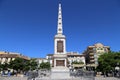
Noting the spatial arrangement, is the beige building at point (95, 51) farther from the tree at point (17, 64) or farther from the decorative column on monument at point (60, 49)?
the decorative column on monument at point (60, 49)

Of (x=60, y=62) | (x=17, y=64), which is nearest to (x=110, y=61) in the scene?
(x=60, y=62)

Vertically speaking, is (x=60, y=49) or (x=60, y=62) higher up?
(x=60, y=49)

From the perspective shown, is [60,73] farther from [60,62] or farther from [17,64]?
[17,64]

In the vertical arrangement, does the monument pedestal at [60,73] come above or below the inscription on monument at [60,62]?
below

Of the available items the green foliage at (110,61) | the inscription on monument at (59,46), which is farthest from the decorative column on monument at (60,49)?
the green foliage at (110,61)

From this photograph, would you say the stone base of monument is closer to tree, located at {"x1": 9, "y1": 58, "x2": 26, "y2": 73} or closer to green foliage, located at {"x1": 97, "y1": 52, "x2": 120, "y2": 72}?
green foliage, located at {"x1": 97, "y1": 52, "x2": 120, "y2": 72}

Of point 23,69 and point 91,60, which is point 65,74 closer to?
point 23,69

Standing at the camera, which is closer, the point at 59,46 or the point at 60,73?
the point at 60,73

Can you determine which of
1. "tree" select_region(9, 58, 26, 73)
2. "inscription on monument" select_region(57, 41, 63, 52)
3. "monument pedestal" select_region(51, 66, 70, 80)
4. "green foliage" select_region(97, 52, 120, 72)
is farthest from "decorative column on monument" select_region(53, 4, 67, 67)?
"tree" select_region(9, 58, 26, 73)

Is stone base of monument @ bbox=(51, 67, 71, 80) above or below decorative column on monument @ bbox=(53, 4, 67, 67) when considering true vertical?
below

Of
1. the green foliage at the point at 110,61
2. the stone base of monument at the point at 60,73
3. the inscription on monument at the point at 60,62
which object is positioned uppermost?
the green foliage at the point at 110,61

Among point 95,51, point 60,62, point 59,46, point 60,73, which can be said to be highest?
point 95,51

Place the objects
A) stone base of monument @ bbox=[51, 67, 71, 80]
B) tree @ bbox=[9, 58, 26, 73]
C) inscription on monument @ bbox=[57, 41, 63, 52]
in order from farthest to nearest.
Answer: tree @ bbox=[9, 58, 26, 73], inscription on monument @ bbox=[57, 41, 63, 52], stone base of monument @ bbox=[51, 67, 71, 80]

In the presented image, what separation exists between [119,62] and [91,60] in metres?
54.3
